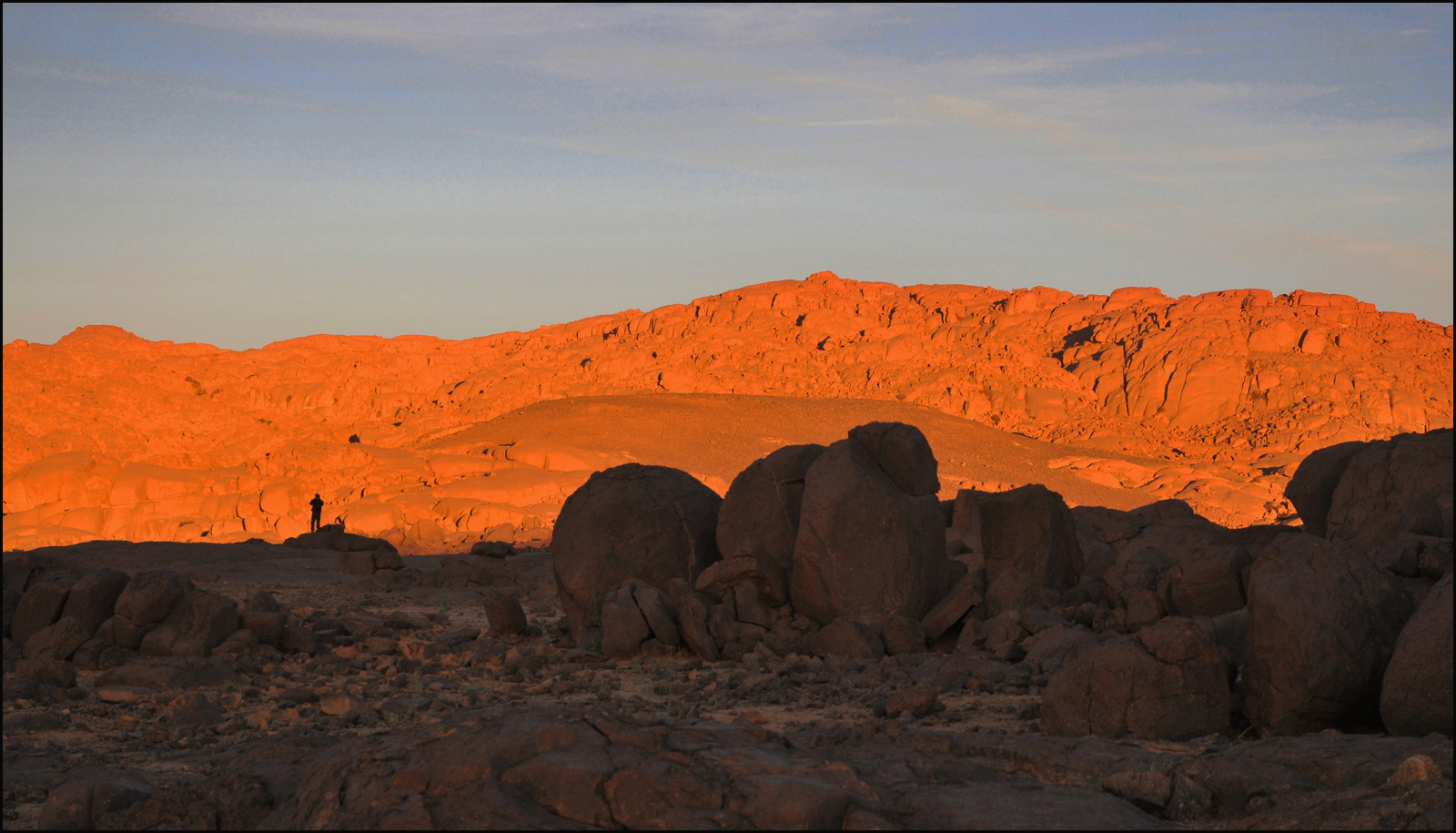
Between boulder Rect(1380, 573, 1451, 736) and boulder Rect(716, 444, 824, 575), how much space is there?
20.1 ft

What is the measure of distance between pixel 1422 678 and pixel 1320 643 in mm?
501

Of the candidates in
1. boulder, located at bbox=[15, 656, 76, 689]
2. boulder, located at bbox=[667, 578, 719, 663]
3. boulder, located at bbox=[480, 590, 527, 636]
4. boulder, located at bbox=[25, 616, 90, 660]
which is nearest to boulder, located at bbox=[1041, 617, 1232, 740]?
boulder, located at bbox=[667, 578, 719, 663]

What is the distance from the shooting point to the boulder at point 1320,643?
5652 mm

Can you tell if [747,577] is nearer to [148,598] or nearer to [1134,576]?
[1134,576]

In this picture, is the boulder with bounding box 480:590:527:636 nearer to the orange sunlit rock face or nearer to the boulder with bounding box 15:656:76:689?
the boulder with bounding box 15:656:76:689

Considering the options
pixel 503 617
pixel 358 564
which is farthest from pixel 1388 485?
pixel 358 564

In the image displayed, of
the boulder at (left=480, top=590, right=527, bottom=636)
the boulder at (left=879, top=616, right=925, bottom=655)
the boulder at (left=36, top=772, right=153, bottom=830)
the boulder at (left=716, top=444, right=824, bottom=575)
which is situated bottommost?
the boulder at (left=480, top=590, right=527, bottom=636)

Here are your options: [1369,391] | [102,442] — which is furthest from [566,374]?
[1369,391]

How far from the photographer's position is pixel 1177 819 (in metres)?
4.29

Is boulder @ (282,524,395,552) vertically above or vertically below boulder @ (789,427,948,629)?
below

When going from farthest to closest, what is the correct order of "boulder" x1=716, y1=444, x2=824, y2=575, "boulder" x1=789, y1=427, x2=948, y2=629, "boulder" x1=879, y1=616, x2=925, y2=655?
"boulder" x1=716, y1=444, x2=824, y2=575, "boulder" x1=789, y1=427, x2=948, y2=629, "boulder" x1=879, y1=616, x2=925, y2=655

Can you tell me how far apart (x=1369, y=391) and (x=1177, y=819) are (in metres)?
57.3

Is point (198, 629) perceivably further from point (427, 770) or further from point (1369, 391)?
point (1369, 391)

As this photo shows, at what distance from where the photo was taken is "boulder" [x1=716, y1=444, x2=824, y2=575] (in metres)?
11.0
